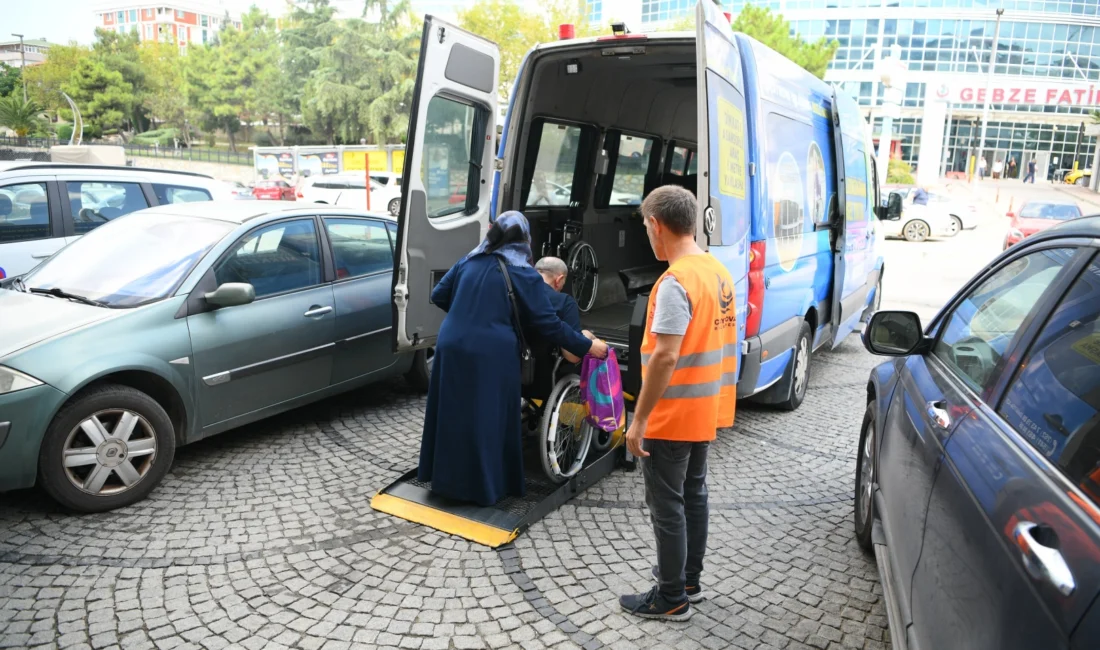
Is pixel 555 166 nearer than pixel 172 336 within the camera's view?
No

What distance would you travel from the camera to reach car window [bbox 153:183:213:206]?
7.67 metres

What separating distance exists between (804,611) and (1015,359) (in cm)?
164

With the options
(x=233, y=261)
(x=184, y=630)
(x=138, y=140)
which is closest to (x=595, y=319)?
(x=233, y=261)

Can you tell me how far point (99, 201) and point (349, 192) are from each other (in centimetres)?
1670

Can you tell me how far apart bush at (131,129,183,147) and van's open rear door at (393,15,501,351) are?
231ft

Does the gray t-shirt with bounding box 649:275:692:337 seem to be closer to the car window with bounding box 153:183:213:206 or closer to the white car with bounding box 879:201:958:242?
the car window with bounding box 153:183:213:206

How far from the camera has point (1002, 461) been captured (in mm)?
1803

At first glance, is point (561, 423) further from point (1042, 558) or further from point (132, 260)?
point (1042, 558)

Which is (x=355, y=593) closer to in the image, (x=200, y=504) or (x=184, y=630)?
(x=184, y=630)

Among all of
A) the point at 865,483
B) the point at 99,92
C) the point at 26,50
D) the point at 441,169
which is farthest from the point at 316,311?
the point at 26,50

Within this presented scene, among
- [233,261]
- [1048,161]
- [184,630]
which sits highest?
[1048,161]

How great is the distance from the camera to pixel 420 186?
471cm

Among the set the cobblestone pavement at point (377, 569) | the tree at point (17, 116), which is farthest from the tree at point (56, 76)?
the cobblestone pavement at point (377, 569)

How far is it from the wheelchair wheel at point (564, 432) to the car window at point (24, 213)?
17.9 feet
